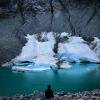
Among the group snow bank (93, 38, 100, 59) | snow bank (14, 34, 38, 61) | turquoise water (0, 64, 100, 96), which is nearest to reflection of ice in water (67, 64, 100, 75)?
turquoise water (0, 64, 100, 96)

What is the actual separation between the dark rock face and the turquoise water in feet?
40.5

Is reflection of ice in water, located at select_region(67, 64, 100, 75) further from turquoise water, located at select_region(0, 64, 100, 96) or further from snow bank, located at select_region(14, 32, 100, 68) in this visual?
snow bank, located at select_region(14, 32, 100, 68)

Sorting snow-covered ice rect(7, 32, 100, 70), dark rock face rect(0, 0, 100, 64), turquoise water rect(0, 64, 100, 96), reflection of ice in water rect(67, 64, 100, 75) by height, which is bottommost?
turquoise water rect(0, 64, 100, 96)

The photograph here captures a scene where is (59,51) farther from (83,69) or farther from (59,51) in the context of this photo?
(83,69)

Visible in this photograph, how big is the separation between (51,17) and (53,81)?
77.3 feet

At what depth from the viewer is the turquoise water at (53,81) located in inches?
1081

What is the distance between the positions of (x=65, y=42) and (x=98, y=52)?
4655 millimetres

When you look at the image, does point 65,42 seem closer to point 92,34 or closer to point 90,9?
point 92,34

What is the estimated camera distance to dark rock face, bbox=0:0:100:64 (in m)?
51.1

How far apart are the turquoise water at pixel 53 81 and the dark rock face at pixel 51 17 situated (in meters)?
12.3

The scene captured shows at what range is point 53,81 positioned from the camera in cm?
3117

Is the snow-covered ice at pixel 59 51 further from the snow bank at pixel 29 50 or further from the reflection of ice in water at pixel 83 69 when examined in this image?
the reflection of ice in water at pixel 83 69

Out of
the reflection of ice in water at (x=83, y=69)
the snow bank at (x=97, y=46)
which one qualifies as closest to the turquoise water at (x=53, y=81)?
the reflection of ice in water at (x=83, y=69)

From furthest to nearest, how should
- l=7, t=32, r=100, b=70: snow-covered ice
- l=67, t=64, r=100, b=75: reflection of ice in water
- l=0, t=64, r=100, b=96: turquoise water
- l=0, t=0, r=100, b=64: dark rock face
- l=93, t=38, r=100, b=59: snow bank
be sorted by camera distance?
l=0, t=0, r=100, b=64: dark rock face, l=93, t=38, r=100, b=59: snow bank, l=7, t=32, r=100, b=70: snow-covered ice, l=67, t=64, r=100, b=75: reflection of ice in water, l=0, t=64, r=100, b=96: turquoise water
